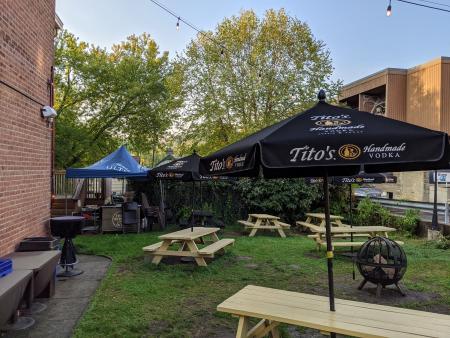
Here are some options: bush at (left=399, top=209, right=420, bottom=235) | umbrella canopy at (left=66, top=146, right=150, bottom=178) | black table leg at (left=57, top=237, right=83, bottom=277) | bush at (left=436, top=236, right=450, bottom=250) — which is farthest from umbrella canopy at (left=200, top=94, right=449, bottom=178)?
bush at (left=399, top=209, right=420, bottom=235)

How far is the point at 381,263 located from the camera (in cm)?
578

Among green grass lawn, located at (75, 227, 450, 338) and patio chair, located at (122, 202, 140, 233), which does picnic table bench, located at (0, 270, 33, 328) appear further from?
patio chair, located at (122, 202, 140, 233)

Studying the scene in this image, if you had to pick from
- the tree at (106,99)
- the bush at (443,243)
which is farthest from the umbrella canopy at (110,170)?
the tree at (106,99)

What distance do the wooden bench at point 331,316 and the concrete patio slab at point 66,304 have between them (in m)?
2.05

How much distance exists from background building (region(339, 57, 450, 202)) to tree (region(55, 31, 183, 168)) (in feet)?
34.4

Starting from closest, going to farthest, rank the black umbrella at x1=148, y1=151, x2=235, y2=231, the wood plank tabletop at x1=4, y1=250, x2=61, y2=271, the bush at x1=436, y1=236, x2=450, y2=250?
the wood plank tabletop at x1=4, y1=250, x2=61, y2=271 → the black umbrella at x1=148, y1=151, x2=235, y2=231 → the bush at x1=436, y1=236, x2=450, y2=250

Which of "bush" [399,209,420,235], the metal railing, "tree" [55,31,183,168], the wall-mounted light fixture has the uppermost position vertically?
"tree" [55,31,183,168]

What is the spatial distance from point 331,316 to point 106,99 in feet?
69.4

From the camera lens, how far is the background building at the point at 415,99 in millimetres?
21469

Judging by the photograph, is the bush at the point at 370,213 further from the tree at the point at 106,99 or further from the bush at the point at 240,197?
the tree at the point at 106,99

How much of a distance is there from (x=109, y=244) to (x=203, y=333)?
20.2 feet

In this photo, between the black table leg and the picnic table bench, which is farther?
the black table leg

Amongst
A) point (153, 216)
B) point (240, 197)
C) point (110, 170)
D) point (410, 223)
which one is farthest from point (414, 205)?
point (110, 170)

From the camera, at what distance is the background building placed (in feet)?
70.4
